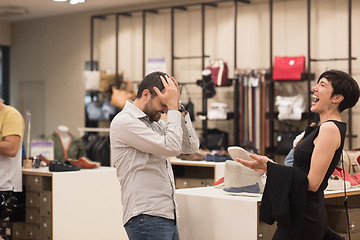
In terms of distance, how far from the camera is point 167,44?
9.82 metres

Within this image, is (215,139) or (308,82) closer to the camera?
(308,82)

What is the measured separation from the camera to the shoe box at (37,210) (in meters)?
5.46

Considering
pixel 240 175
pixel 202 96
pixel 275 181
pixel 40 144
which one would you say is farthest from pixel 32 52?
pixel 275 181

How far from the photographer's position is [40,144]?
21.5 ft

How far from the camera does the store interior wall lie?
26.7ft

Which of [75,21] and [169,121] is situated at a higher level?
[75,21]

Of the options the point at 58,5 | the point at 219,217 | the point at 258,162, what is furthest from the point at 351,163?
the point at 58,5

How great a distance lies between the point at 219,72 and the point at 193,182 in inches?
87.1

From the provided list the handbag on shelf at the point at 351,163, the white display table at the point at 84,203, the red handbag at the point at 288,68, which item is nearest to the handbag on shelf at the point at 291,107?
the red handbag at the point at 288,68

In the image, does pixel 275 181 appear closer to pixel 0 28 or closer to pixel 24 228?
pixel 24 228

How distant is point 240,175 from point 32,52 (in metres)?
8.93

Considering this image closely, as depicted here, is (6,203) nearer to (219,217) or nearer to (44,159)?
(44,159)

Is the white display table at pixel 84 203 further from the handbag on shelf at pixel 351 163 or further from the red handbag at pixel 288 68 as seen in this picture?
the red handbag at pixel 288 68

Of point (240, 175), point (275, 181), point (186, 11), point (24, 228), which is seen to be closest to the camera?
point (275, 181)
